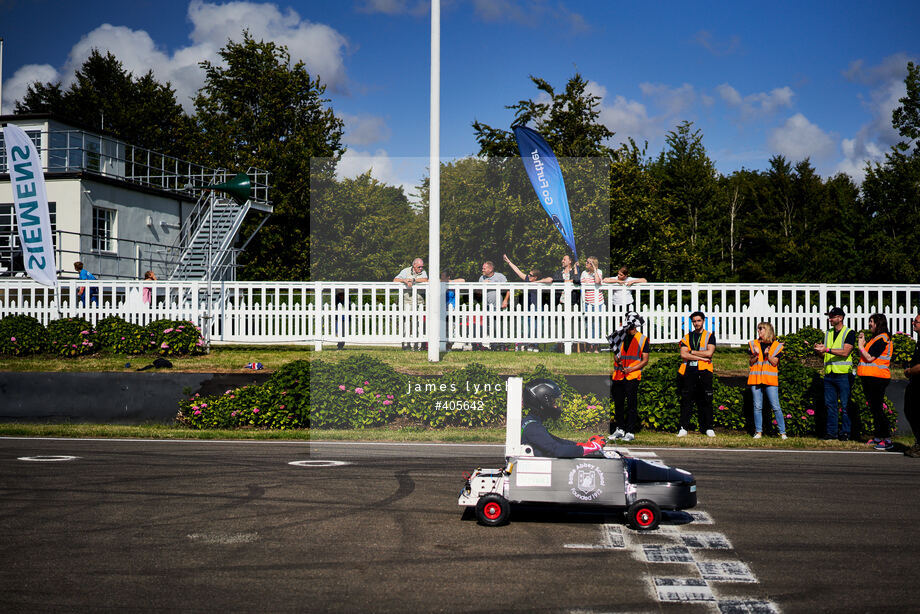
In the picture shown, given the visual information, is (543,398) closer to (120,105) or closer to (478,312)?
(478,312)

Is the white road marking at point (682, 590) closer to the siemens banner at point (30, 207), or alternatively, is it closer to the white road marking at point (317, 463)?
the white road marking at point (317, 463)

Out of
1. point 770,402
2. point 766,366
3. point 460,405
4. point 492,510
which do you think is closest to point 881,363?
point 766,366

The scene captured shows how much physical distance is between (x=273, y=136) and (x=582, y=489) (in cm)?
4342

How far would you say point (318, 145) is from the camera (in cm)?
4672

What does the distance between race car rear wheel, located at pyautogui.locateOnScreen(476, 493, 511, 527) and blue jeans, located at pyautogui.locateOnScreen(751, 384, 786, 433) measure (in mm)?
7843

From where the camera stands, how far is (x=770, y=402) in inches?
556

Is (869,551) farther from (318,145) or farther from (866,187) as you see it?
(866,187)

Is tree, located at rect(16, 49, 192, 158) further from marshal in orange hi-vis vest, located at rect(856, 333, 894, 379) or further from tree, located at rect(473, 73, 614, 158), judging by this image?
marshal in orange hi-vis vest, located at rect(856, 333, 894, 379)

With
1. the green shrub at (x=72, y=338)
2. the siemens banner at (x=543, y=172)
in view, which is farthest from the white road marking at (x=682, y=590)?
the green shrub at (x=72, y=338)

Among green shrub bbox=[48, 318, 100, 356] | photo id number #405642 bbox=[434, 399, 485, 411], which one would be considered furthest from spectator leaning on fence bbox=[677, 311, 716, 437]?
green shrub bbox=[48, 318, 100, 356]

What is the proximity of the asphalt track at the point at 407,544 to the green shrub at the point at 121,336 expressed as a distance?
26.3ft

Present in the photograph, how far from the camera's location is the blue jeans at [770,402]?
14.0m

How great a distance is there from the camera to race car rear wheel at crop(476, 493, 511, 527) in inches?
298

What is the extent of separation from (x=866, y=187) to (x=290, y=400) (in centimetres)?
4434
